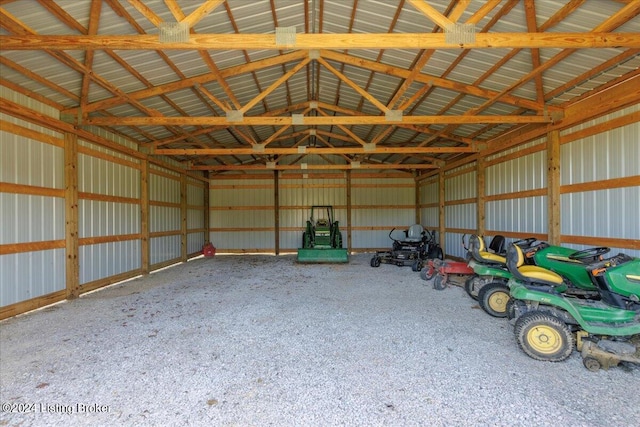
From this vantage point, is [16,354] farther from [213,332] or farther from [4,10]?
[4,10]

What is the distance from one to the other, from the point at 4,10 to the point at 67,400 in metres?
3.76

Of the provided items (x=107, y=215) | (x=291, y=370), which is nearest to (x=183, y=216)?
(x=107, y=215)

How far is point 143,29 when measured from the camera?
14.2 feet

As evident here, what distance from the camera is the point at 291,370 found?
2.92 metres

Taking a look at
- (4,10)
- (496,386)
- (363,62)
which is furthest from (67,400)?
(363,62)

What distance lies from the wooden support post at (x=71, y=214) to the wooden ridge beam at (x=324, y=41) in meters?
3.00

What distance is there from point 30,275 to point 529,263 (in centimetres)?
714

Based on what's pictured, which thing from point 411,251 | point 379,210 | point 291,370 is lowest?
point 291,370

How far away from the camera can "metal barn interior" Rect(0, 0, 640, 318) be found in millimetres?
3439

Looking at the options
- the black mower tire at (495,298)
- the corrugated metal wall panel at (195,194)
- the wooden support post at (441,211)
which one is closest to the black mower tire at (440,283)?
the black mower tire at (495,298)

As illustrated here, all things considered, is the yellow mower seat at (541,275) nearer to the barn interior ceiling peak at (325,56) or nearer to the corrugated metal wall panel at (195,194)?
the barn interior ceiling peak at (325,56)

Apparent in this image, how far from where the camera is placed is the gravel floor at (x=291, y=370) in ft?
7.50

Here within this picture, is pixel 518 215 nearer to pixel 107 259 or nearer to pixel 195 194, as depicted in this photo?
pixel 107 259

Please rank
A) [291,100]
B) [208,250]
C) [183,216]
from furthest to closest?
[208,250]
[183,216]
[291,100]
